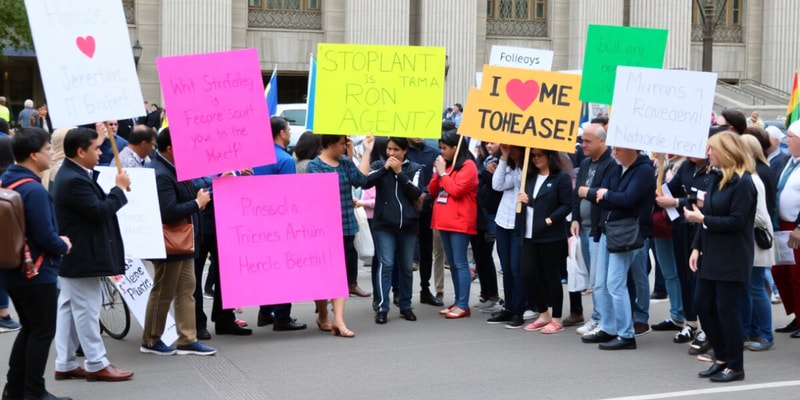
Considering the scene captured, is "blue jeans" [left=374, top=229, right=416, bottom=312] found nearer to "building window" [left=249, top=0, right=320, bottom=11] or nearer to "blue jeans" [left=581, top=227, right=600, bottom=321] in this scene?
"blue jeans" [left=581, top=227, right=600, bottom=321]

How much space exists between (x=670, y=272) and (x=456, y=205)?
6.92 ft

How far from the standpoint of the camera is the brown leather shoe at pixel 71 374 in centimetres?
795

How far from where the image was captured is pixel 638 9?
3572 centimetres

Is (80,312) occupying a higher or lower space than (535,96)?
lower

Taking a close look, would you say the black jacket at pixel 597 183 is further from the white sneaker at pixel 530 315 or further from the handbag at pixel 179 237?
the handbag at pixel 179 237

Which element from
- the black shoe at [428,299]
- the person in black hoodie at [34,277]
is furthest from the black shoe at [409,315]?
the person in black hoodie at [34,277]

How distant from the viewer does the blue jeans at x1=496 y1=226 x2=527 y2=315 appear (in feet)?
33.3

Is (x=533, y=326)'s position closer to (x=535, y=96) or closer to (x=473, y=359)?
(x=473, y=359)

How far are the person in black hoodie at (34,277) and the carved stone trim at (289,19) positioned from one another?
27.4 meters

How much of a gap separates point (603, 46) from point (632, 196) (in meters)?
2.11

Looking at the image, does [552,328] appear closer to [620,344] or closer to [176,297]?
[620,344]

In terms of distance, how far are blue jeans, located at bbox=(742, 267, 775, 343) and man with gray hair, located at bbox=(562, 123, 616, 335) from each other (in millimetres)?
1327

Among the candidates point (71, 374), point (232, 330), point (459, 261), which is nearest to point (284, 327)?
point (232, 330)

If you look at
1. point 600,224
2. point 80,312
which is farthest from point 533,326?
point 80,312
